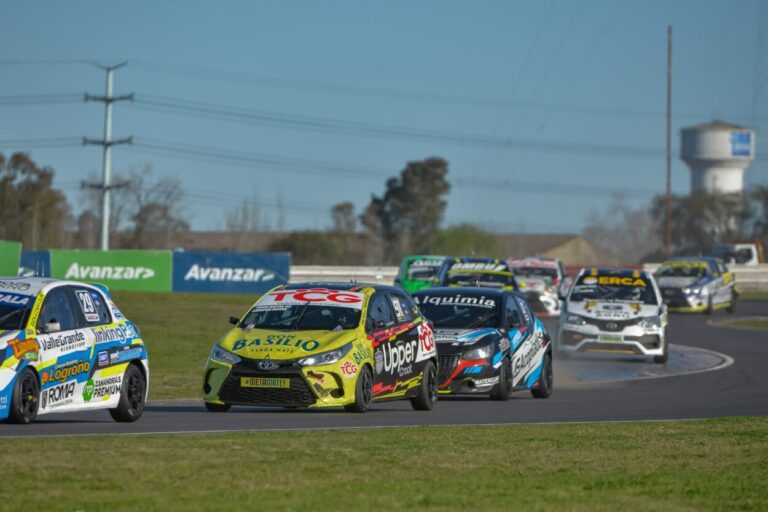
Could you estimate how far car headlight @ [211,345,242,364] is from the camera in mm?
16031

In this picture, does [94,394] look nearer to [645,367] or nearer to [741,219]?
[645,367]

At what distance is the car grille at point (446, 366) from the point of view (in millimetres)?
19438

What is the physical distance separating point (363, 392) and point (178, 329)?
2203cm

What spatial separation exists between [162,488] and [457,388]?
1009 cm

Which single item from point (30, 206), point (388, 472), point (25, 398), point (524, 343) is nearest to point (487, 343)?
point (524, 343)

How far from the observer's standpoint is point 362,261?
9831cm

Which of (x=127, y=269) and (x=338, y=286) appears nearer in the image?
(x=338, y=286)

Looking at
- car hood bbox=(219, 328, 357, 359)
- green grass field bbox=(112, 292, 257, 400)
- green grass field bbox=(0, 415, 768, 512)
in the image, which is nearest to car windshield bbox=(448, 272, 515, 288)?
green grass field bbox=(112, 292, 257, 400)

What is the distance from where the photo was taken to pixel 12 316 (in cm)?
1412

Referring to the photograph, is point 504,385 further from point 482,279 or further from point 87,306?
point 482,279

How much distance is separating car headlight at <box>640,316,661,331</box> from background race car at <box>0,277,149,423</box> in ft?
47.8

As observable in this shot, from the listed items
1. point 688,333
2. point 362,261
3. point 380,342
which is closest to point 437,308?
point 380,342

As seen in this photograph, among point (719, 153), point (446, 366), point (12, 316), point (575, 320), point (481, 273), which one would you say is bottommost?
point (446, 366)

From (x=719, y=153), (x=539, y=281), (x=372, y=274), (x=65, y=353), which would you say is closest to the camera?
(x=65, y=353)
